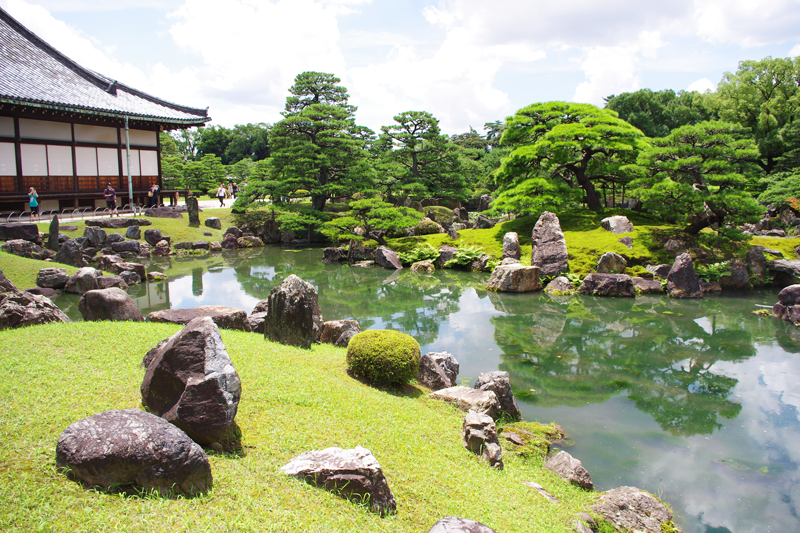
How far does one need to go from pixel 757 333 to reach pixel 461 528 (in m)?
13.1

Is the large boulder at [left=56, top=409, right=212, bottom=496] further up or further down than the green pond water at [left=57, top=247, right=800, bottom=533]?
further up

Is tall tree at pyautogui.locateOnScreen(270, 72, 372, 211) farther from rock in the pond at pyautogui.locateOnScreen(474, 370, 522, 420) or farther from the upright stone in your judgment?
rock in the pond at pyautogui.locateOnScreen(474, 370, 522, 420)

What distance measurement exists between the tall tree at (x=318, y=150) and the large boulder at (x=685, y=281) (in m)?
18.2

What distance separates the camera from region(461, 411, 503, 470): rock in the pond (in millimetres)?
6160

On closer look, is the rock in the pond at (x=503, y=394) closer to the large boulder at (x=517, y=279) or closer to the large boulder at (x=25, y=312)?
the large boulder at (x=25, y=312)

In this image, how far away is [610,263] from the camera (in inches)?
731

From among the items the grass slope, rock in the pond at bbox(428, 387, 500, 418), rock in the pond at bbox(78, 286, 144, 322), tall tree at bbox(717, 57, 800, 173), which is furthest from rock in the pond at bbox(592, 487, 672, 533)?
tall tree at bbox(717, 57, 800, 173)

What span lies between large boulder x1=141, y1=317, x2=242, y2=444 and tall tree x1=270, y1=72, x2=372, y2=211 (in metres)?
25.0

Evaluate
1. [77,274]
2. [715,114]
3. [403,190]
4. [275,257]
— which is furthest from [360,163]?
[715,114]

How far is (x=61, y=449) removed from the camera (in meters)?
3.83

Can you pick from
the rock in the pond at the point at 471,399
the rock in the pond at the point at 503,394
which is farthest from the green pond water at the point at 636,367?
the rock in the pond at the point at 471,399

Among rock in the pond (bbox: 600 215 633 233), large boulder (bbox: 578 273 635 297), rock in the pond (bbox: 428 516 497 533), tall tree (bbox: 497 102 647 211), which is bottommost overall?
large boulder (bbox: 578 273 635 297)

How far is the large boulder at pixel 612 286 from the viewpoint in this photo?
56.5 ft

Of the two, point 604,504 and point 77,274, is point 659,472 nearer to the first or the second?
point 604,504
